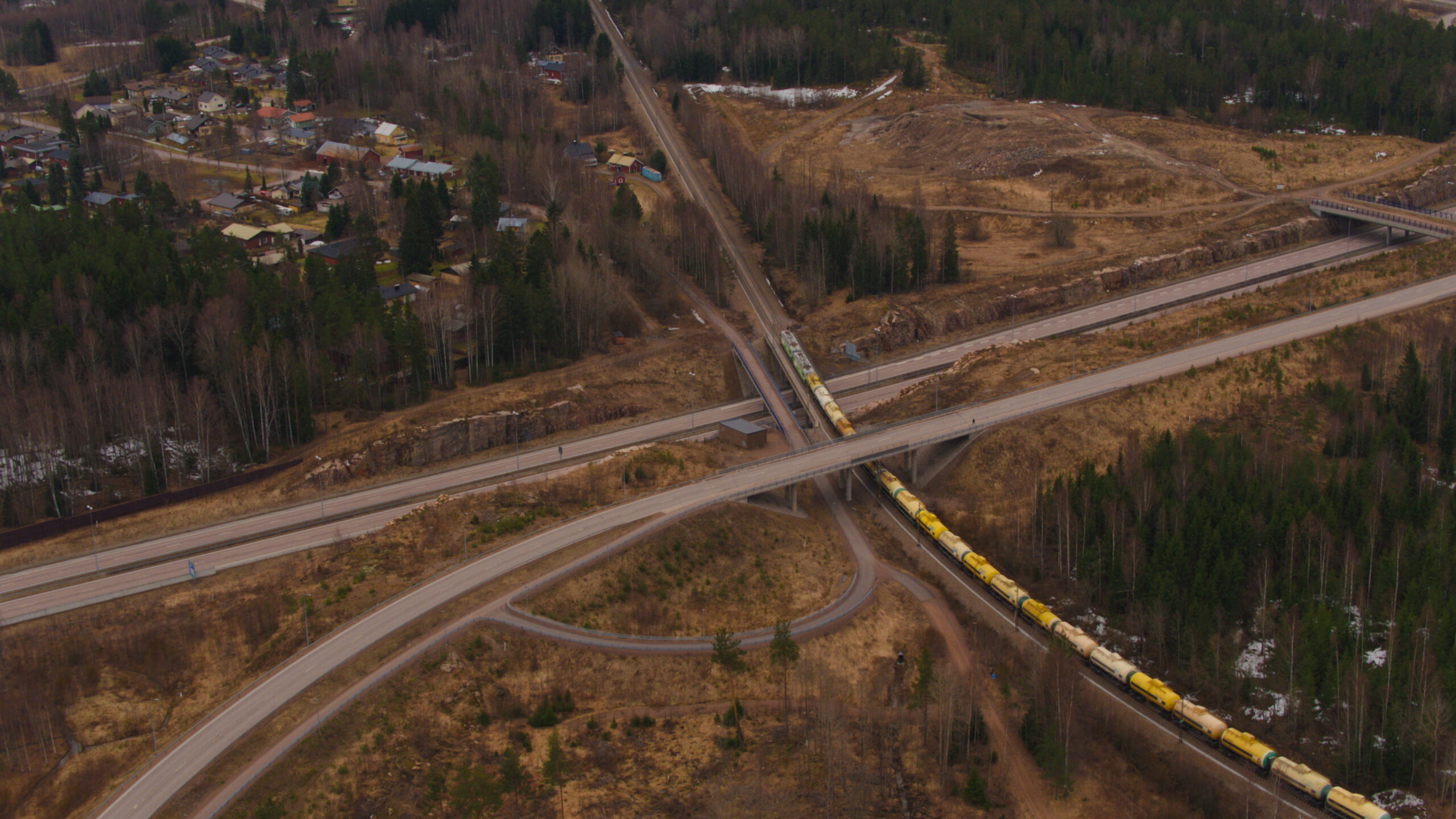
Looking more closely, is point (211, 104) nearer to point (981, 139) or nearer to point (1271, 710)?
point (981, 139)

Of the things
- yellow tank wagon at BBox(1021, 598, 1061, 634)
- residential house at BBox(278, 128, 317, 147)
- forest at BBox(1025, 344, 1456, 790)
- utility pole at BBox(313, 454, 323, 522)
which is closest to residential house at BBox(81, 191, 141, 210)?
residential house at BBox(278, 128, 317, 147)

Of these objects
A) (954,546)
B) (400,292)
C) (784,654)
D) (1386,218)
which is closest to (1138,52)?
(1386,218)

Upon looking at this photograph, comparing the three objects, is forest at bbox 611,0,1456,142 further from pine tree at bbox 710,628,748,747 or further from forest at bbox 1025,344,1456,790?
pine tree at bbox 710,628,748,747

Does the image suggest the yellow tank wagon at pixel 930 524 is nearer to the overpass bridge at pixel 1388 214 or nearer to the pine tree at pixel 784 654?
the pine tree at pixel 784 654

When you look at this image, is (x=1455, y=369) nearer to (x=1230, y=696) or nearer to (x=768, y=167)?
(x=1230, y=696)

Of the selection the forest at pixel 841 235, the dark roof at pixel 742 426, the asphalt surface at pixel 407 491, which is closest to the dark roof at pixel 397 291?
the asphalt surface at pixel 407 491
